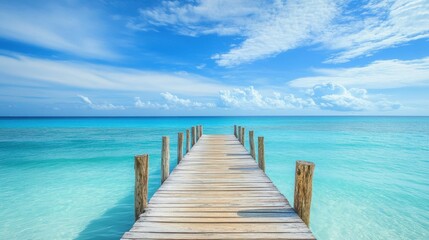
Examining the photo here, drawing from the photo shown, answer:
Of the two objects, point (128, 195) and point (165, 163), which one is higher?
point (165, 163)

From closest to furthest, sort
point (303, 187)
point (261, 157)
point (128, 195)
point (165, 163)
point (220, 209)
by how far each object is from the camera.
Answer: point (303, 187) < point (220, 209) < point (165, 163) < point (261, 157) < point (128, 195)

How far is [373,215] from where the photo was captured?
26.7 feet

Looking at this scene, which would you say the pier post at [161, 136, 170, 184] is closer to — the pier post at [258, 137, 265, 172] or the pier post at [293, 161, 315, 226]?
the pier post at [258, 137, 265, 172]

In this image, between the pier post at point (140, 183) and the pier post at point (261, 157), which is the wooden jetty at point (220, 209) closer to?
the pier post at point (140, 183)

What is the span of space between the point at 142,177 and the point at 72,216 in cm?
500

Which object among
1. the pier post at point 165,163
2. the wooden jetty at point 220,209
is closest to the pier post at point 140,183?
the wooden jetty at point 220,209

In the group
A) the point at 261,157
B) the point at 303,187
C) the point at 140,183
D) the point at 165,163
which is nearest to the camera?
the point at 303,187

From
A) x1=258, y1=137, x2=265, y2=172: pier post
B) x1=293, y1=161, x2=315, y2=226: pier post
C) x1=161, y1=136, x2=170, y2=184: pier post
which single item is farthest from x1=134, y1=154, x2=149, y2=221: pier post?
x1=258, y1=137, x2=265, y2=172: pier post

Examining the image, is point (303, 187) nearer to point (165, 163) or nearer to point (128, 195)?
point (165, 163)

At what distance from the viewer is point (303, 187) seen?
4234mm

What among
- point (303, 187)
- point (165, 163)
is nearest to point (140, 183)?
point (165, 163)

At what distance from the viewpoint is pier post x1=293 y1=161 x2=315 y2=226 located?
418 centimetres

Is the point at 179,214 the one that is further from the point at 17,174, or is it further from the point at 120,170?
the point at 17,174

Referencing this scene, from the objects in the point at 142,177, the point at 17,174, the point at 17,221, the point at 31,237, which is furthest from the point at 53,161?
the point at 142,177
